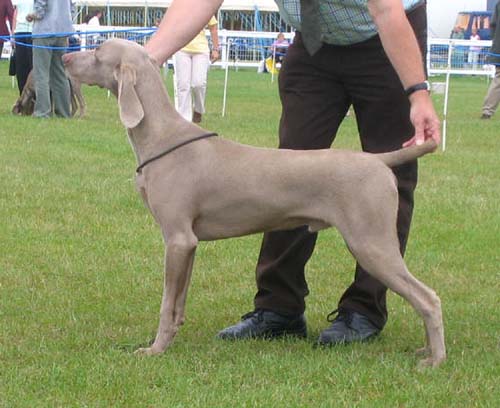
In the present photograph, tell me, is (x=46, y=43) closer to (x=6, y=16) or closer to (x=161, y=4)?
(x=6, y=16)

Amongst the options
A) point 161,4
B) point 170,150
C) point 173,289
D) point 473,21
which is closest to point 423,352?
point 173,289

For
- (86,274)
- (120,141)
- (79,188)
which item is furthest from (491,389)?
(120,141)

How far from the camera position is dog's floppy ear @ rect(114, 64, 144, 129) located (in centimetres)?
454

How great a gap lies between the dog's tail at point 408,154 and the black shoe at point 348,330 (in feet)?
3.33

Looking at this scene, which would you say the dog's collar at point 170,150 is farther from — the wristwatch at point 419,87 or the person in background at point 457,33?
the person in background at point 457,33

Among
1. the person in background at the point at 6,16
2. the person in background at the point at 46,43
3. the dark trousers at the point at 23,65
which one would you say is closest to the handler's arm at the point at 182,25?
the person in background at the point at 46,43

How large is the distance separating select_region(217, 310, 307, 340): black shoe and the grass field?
0.11 m

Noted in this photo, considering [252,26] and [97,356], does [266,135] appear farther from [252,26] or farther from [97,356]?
[252,26]

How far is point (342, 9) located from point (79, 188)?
15.8ft

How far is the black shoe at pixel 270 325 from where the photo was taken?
527cm

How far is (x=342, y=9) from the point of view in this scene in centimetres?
488

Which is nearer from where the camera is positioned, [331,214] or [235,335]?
[331,214]

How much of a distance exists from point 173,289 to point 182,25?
1251 millimetres

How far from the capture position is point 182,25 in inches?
191
